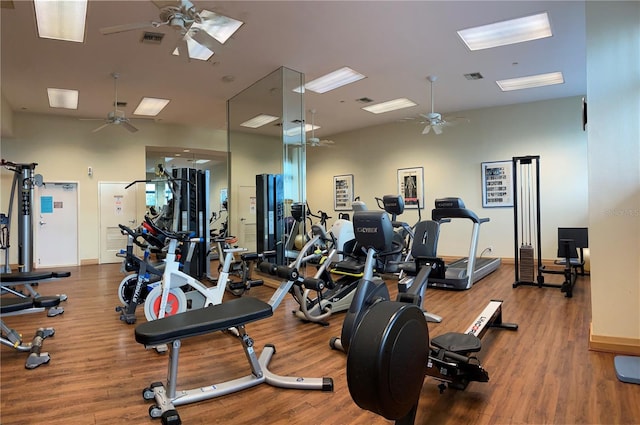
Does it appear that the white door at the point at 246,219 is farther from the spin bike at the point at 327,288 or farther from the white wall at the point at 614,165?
the white wall at the point at 614,165

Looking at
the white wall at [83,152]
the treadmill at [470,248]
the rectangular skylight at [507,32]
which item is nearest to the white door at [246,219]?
the white wall at [83,152]

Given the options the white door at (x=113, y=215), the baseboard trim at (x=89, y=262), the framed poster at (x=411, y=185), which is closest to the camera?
the baseboard trim at (x=89, y=262)

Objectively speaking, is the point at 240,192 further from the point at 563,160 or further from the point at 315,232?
the point at 563,160

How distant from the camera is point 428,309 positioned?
4.27m

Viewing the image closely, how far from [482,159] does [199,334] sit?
7.59 metres

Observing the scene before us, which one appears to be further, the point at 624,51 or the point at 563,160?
the point at 563,160

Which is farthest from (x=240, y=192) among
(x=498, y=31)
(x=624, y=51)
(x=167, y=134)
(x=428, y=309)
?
(x=624, y=51)

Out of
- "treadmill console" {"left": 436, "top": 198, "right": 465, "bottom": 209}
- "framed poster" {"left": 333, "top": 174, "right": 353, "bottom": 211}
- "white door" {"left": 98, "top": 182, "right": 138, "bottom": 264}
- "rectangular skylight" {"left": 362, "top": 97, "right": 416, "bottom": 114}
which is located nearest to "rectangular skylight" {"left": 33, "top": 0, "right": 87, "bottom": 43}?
"white door" {"left": 98, "top": 182, "right": 138, "bottom": 264}

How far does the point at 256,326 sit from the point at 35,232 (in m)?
6.91

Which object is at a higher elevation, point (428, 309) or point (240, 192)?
point (240, 192)

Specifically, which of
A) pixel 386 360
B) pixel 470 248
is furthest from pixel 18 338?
pixel 470 248

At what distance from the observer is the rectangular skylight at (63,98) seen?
262 inches

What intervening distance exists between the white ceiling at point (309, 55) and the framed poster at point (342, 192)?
10.5 feet

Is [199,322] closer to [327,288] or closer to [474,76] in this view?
[327,288]
